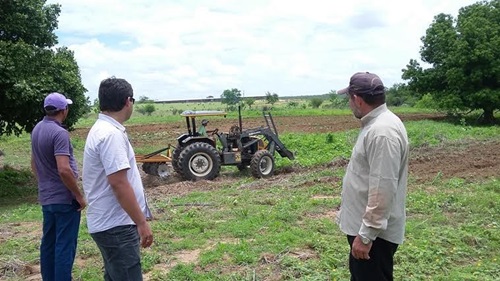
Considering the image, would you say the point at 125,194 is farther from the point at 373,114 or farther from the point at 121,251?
the point at 373,114

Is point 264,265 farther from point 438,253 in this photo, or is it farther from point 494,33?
point 494,33

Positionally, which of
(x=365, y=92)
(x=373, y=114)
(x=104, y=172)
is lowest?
(x=104, y=172)

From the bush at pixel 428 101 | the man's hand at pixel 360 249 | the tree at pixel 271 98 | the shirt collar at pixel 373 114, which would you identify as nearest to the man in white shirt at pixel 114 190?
the man's hand at pixel 360 249

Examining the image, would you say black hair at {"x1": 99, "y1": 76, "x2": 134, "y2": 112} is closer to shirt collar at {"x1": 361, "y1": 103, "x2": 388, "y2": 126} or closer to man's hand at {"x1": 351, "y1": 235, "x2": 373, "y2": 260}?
shirt collar at {"x1": 361, "y1": 103, "x2": 388, "y2": 126}

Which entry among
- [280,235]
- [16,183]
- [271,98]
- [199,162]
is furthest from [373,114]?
[271,98]

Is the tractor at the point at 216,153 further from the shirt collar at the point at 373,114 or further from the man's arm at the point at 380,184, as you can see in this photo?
the man's arm at the point at 380,184

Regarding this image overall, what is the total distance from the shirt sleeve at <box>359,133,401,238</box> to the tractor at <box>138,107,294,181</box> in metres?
9.13

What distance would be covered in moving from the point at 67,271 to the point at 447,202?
6.23 meters

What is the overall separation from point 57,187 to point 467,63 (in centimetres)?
2466

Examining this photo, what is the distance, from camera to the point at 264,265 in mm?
5660

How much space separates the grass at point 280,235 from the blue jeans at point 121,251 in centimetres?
205

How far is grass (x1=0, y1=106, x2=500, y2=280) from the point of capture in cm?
551

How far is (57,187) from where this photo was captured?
177 inches

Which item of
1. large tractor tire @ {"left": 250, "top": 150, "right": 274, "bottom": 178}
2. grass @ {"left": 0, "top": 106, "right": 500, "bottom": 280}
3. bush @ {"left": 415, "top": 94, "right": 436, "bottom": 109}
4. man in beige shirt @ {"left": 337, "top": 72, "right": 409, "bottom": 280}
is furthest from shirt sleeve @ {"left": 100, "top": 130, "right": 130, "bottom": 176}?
bush @ {"left": 415, "top": 94, "right": 436, "bottom": 109}
